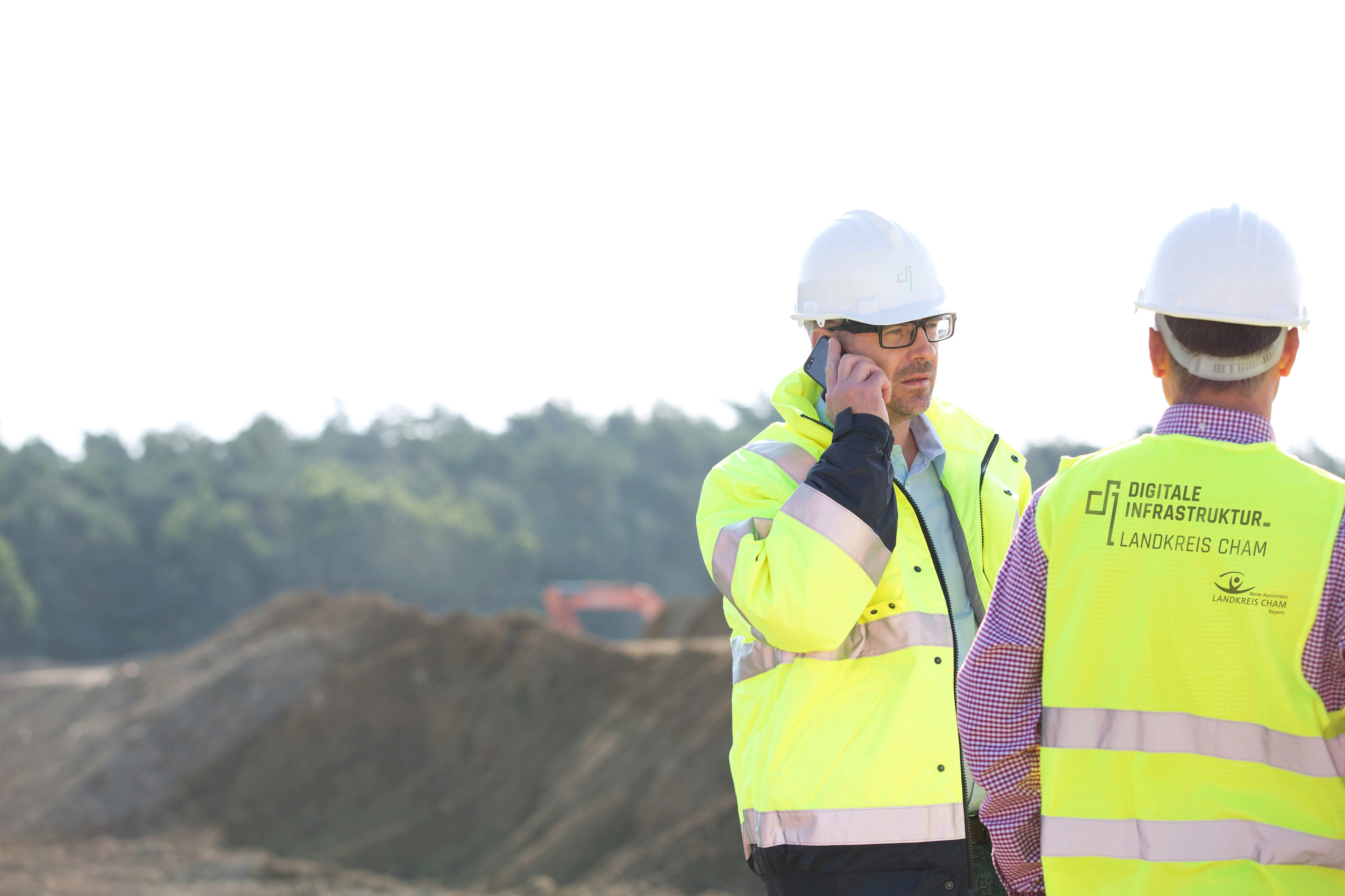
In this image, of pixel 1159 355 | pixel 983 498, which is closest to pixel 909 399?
pixel 983 498

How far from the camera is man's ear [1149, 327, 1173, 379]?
1.97 meters

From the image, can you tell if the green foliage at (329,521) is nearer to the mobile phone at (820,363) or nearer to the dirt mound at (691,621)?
the dirt mound at (691,621)

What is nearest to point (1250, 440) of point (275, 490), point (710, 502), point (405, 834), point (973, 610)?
point (973, 610)

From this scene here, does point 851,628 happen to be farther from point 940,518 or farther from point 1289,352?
point 1289,352

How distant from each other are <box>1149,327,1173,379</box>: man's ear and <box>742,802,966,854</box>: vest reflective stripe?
0.97 m

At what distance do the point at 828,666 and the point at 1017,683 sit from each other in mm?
579

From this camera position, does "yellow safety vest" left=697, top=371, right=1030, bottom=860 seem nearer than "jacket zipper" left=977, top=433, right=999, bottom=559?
Yes

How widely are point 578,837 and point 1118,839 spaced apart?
38.2 feet

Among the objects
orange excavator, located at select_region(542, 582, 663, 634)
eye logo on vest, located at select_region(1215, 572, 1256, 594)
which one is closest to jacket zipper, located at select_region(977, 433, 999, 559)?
eye logo on vest, located at select_region(1215, 572, 1256, 594)

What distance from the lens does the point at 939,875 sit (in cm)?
244

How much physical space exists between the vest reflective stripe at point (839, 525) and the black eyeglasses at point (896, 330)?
1.78 feet

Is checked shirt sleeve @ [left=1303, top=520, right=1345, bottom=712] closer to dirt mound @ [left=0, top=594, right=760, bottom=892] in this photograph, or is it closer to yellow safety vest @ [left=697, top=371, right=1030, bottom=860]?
yellow safety vest @ [left=697, top=371, right=1030, bottom=860]

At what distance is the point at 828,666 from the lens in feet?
8.24

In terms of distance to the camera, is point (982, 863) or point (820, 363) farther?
point (820, 363)
